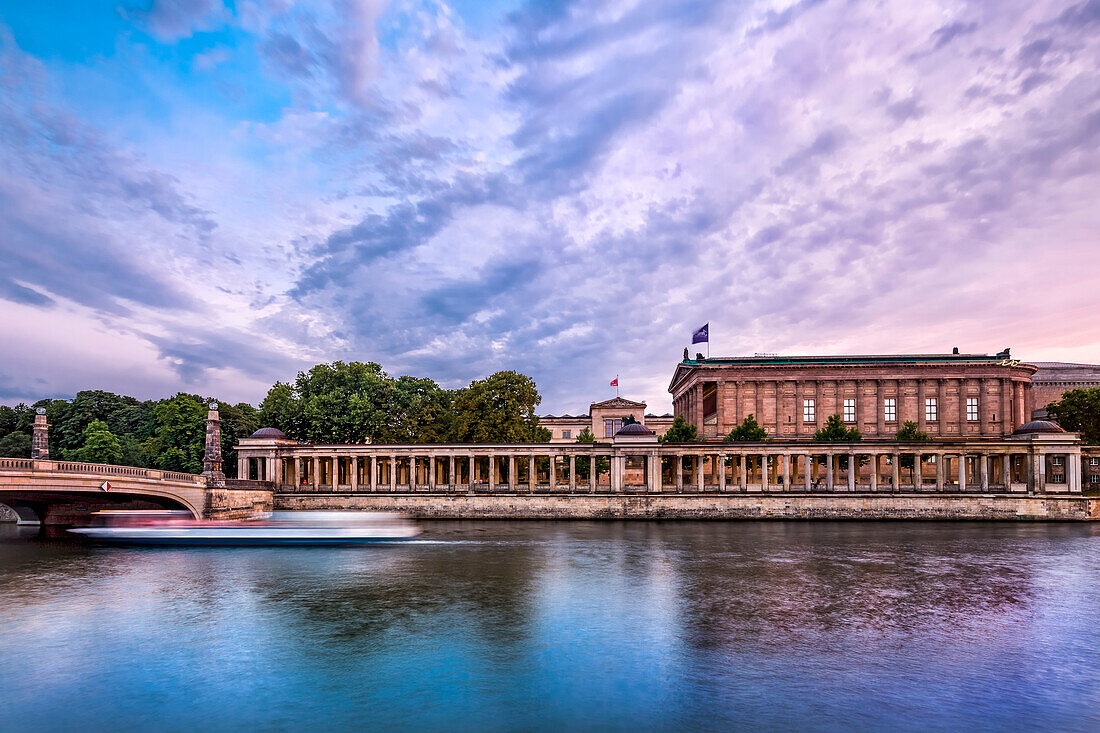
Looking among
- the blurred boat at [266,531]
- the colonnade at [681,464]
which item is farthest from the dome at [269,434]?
the blurred boat at [266,531]

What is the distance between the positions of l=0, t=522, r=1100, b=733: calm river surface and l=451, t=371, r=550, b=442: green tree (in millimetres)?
38266

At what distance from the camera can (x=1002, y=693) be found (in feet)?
54.7

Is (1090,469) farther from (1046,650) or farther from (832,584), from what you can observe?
(1046,650)

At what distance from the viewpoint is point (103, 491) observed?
140 feet

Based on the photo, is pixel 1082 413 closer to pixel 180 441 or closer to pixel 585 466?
pixel 585 466

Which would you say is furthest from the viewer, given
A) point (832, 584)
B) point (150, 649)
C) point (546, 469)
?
point (546, 469)

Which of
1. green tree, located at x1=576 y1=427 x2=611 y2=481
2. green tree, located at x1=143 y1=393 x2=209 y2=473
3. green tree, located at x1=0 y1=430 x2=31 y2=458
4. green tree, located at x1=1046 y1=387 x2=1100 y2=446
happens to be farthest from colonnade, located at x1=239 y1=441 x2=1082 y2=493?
green tree, located at x1=0 y1=430 x2=31 y2=458

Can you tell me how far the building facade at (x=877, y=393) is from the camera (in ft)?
309

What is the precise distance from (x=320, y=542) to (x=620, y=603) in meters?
23.9

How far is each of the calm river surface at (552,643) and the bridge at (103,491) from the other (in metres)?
4.96

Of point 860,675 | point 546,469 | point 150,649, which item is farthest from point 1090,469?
point 150,649

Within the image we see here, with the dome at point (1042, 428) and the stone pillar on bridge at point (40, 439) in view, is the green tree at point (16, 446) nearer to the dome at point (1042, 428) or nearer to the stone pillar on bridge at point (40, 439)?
the stone pillar on bridge at point (40, 439)

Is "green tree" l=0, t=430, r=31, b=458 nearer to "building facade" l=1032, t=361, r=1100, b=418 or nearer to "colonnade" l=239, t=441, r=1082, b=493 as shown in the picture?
"colonnade" l=239, t=441, r=1082, b=493

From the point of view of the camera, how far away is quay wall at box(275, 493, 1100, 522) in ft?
208
